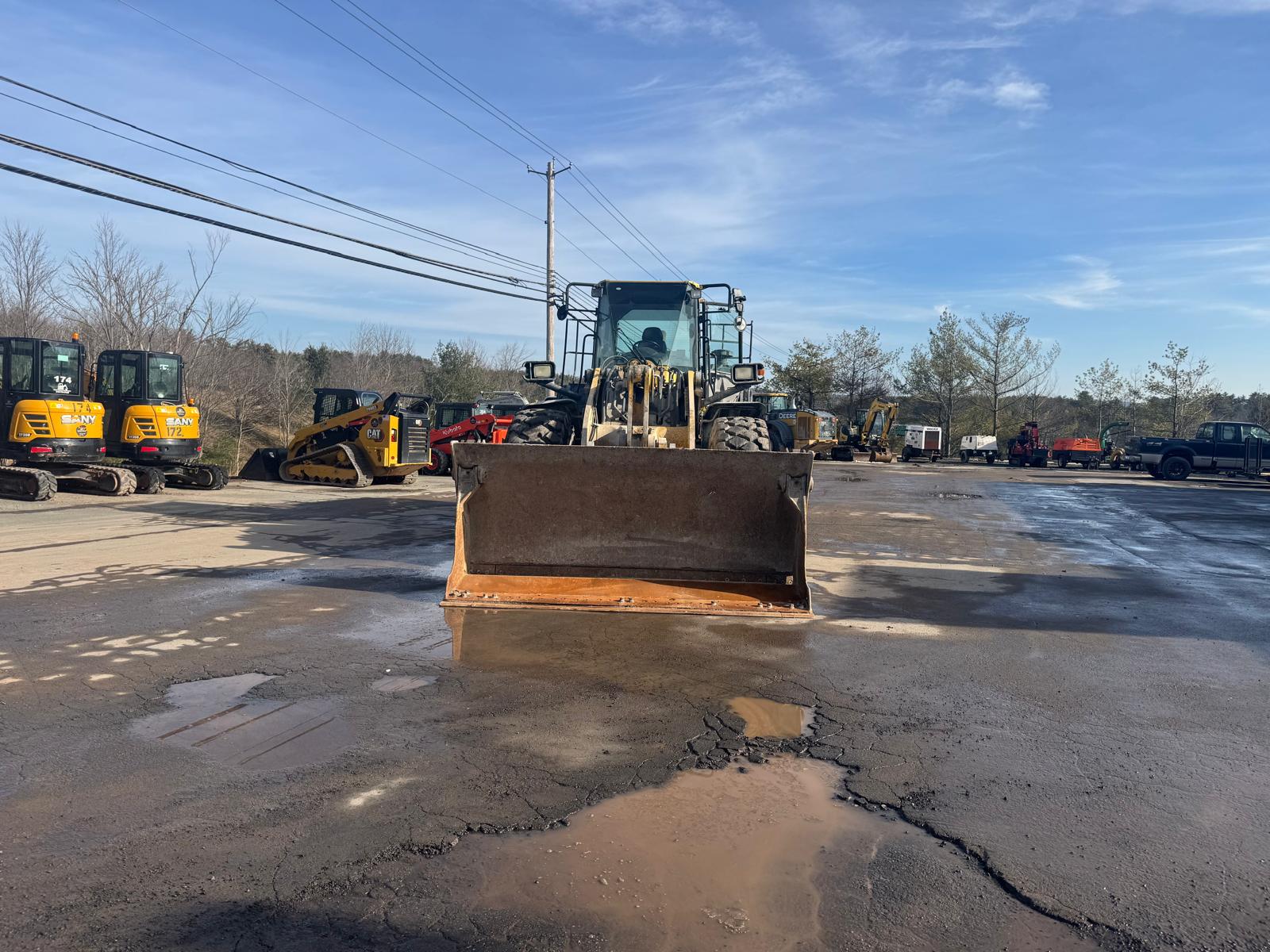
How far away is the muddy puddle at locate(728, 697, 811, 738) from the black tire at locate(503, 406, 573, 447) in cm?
499

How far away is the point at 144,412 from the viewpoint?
16578mm

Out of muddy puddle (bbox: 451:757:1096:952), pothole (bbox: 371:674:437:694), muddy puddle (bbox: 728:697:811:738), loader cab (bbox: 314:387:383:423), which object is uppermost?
loader cab (bbox: 314:387:383:423)

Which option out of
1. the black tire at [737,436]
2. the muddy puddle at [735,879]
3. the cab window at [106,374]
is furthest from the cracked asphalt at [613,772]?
the cab window at [106,374]

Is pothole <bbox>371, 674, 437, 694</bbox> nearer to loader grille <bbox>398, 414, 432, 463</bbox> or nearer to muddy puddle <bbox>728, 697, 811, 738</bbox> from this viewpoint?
muddy puddle <bbox>728, 697, 811, 738</bbox>

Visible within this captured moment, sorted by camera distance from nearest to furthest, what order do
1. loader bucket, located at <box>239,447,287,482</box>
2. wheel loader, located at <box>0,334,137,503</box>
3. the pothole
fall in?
the pothole
wheel loader, located at <box>0,334,137,503</box>
loader bucket, located at <box>239,447,287,482</box>

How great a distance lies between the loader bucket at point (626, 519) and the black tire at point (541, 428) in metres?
1.79

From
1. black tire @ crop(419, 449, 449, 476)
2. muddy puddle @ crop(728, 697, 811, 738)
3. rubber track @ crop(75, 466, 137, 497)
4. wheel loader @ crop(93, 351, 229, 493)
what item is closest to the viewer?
muddy puddle @ crop(728, 697, 811, 738)

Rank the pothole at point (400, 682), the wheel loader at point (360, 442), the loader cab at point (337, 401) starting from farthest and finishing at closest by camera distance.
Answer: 1. the loader cab at point (337, 401)
2. the wheel loader at point (360, 442)
3. the pothole at point (400, 682)

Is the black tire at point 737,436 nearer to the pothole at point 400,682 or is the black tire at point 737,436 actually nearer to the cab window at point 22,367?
the pothole at point 400,682

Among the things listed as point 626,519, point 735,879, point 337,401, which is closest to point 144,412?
point 337,401

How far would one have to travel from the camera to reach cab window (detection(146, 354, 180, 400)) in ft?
54.9

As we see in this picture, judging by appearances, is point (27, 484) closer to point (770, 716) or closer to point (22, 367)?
point (22, 367)

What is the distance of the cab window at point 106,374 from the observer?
16.7m

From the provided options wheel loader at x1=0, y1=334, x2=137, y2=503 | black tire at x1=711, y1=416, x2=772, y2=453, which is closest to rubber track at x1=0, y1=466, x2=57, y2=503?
wheel loader at x1=0, y1=334, x2=137, y2=503
